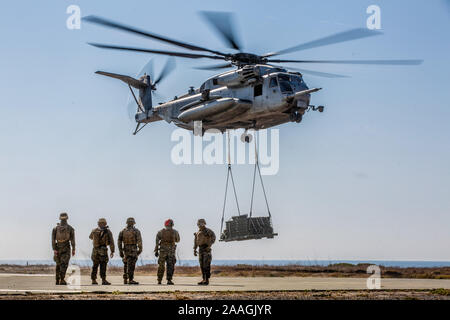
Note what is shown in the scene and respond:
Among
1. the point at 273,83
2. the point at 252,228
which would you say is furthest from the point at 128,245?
the point at 273,83

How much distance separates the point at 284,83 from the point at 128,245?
8.28 metres

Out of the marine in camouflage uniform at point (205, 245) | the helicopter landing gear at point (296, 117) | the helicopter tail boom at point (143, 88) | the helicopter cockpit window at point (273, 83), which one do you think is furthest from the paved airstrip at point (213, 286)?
the helicopter tail boom at point (143, 88)

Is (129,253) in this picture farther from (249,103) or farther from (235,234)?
(249,103)

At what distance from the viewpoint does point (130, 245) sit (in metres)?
20.4

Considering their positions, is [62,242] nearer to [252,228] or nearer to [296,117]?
[252,228]

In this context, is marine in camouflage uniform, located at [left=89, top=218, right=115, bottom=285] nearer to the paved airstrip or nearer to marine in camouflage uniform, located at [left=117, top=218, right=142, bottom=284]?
marine in camouflage uniform, located at [left=117, top=218, right=142, bottom=284]

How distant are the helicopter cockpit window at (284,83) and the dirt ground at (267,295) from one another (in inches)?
374

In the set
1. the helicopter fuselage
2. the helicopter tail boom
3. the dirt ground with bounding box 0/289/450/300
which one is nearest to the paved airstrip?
the dirt ground with bounding box 0/289/450/300

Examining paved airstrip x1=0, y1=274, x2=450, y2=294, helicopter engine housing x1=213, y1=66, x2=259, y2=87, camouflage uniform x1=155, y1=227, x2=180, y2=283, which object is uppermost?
helicopter engine housing x1=213, y1=66, x2=259, y2=87

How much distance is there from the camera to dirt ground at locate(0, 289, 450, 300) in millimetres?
14366

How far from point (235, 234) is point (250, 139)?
4.29 meters

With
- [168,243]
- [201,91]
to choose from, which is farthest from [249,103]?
[168,243]

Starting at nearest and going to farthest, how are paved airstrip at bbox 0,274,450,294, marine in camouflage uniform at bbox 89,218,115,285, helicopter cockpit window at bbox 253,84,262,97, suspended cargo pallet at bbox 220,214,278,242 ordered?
paved airstrip at bbox 0,274,450,294 < marine in camouflage uniform at bbox 89,218,115,285 < suspended cargo pallet at bbox 220,214,278,242 < helicopter cockpit window at bbox 253,84,262,97

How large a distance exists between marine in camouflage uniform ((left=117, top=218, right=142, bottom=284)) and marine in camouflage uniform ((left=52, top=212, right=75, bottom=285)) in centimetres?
146
